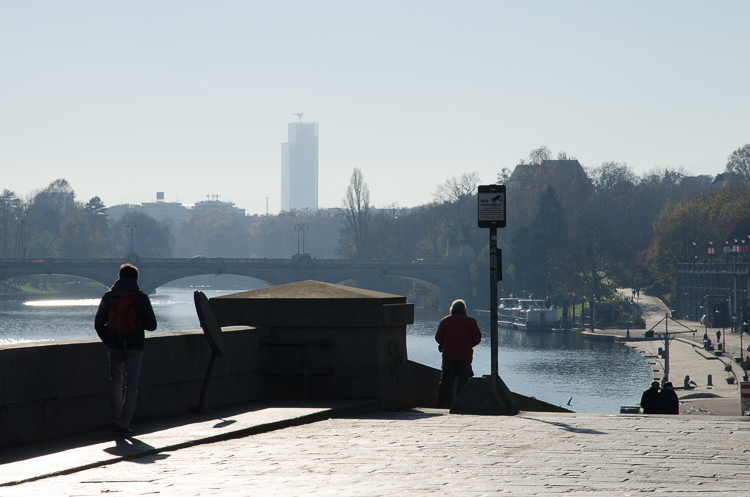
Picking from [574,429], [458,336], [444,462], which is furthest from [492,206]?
[444,462]

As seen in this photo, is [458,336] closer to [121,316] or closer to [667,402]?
[667,402]

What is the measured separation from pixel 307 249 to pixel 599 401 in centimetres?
15142

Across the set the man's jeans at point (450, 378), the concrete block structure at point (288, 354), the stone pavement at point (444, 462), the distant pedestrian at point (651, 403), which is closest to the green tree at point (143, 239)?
the distant pedestrian at point (651, 403)

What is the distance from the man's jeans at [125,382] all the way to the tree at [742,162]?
11375cm

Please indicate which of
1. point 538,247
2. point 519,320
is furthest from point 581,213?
point 519,320

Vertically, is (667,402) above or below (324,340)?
below

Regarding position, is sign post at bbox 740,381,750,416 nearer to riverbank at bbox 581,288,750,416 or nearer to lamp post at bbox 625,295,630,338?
riverbank at bbox 581,288,750,416

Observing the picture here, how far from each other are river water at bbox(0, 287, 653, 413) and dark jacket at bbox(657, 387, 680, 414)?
30.5 meters

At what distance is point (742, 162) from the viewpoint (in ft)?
375

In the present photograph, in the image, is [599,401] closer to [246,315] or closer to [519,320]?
[246,315]

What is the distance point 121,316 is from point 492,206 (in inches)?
160

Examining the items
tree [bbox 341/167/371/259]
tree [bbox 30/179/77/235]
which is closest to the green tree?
tree [bbox 30/179/77/235]

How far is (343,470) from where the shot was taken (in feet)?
20.9

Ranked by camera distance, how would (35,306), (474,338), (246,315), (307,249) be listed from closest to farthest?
(246,315), (474,338), (35,306), (307,249)
